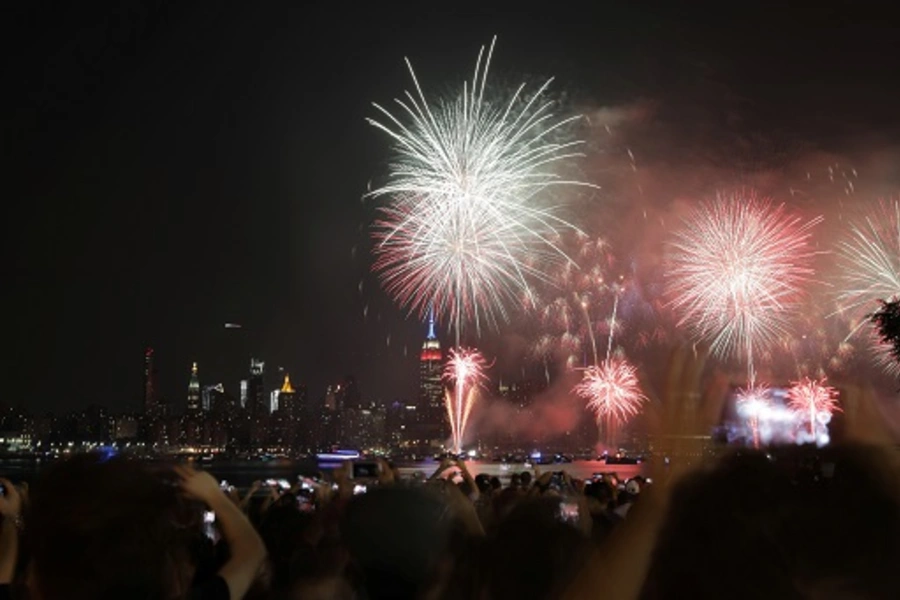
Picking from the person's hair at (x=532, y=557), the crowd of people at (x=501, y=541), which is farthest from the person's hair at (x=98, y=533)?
the person's hair at (x=532, y=557)

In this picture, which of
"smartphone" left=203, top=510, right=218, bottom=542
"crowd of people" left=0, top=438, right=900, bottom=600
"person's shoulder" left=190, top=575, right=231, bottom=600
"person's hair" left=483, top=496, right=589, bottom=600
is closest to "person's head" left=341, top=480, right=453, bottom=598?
"crowd of people" left=0, top=438, right=900, bottom=600

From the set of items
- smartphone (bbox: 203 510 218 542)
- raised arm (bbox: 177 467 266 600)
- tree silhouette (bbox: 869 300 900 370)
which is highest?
tree silhouette (bbox: 869 300 900 370)

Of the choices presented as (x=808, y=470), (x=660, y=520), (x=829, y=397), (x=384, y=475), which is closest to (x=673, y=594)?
(x=660, y=520)

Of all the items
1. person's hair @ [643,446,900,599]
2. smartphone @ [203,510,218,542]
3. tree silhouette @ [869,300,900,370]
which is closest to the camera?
person's hair @ [643,446,900,599]

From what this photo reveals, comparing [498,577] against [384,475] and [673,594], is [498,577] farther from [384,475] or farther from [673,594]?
[384,475]

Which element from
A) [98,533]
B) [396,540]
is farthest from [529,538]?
[98,533]

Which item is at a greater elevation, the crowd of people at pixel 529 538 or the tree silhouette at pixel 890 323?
the tree silhouette at pixel 890 323

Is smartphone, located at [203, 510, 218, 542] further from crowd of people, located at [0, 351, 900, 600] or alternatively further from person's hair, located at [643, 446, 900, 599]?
person's hair, located at [643, 446, 900, 599]

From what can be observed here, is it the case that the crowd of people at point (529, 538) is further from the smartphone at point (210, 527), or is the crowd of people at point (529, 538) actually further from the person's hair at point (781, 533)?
the smartphone at point (210, 527)
